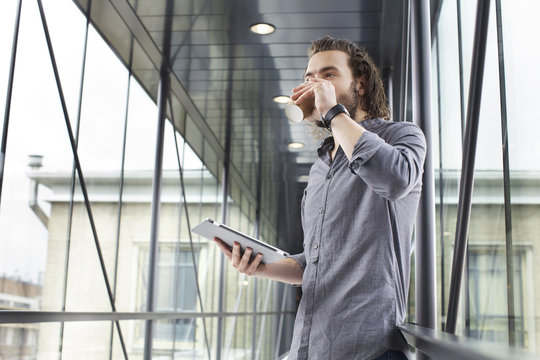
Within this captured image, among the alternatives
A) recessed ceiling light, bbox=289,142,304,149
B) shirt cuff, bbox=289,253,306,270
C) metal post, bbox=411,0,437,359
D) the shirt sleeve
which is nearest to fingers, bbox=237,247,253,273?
shirt cuff, bbox=289,253,306,270

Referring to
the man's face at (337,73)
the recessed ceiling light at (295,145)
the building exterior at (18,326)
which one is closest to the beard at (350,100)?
the man's face at (337,73)

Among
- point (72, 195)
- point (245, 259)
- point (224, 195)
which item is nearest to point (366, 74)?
point (245, 259)

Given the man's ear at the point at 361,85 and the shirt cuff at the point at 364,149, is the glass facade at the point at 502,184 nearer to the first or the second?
the man's ear at the point at 361,85

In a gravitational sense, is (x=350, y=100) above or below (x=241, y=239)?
above

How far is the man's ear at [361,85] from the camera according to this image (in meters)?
1.77

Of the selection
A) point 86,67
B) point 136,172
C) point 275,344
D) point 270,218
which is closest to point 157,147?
point 136,172

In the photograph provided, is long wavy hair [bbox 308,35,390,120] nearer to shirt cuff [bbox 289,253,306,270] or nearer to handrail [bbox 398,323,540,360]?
shirt cuff [bbox 289,253,306,270]

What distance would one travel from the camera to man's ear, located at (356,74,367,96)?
1766mm

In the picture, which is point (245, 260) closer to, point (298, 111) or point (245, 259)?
point (245, 259)

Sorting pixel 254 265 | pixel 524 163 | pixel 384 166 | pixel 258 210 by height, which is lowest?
pixel 254 265

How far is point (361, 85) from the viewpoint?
5.82ft

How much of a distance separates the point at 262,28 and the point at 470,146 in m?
2.76

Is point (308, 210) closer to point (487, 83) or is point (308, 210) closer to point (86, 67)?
point (487, 83)

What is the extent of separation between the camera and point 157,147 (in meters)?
5.39
